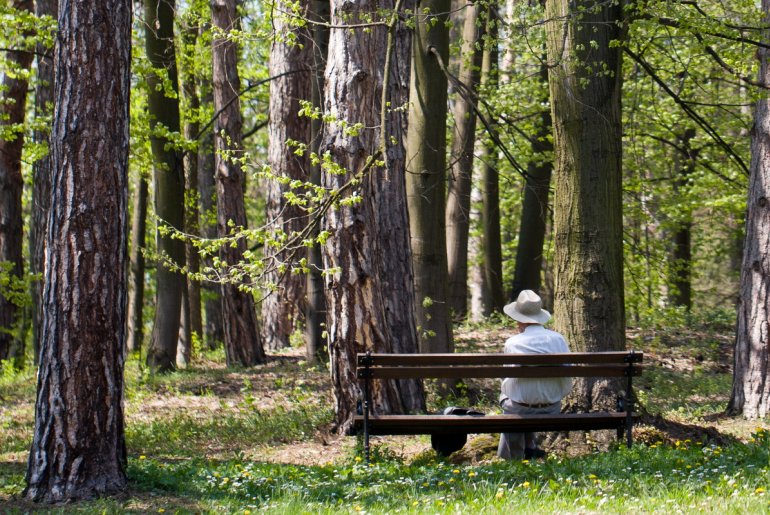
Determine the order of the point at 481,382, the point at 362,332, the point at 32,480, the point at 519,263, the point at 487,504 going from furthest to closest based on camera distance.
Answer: the point at 519,263, the point at 481,382, the point at 362,332, the point at 32,480, the point at 487,504

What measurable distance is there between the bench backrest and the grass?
730 millimetres

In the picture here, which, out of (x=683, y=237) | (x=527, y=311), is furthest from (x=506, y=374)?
(x=683, y=237)

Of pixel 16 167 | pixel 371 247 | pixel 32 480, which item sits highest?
pixel 16 167

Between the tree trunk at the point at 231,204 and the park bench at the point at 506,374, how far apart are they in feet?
25.7

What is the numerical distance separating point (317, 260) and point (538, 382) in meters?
6.27

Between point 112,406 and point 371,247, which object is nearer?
point 112,406

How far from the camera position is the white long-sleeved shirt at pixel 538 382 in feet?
26.9

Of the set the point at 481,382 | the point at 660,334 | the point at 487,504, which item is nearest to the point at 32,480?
the point at 487,504

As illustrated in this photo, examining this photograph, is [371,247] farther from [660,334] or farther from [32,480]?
[660,334]

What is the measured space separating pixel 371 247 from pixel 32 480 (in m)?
4.16

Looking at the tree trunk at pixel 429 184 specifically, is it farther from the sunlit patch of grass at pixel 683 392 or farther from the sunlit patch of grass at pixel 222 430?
the sunlit patch of grass at pixel 683 392

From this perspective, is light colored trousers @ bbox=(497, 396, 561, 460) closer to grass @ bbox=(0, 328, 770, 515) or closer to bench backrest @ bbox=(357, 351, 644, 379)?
grass @ bbox=(0, 328, 770, 515)

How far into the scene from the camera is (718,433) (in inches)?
335

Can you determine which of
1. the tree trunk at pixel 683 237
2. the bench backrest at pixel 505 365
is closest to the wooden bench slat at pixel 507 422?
the bench backrest at pixel 505 365
